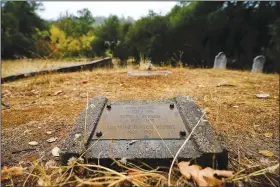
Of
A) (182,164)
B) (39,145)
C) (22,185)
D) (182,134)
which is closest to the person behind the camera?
(182,164)

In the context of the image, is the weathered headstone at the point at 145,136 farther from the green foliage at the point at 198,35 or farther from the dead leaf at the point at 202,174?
the green foliage at the point at 198,35

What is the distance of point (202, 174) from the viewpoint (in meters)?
1.56

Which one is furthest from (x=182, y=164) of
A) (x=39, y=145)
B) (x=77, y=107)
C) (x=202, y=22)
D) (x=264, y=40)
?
(x=264, y=40)

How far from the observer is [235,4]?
59.6ft

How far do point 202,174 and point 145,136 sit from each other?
605 millimetres

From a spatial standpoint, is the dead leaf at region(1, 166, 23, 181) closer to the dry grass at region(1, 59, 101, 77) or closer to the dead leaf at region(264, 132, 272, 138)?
the dead leaf at region(264, 132, 272, 138)

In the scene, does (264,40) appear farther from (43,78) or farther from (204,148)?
(204,148)

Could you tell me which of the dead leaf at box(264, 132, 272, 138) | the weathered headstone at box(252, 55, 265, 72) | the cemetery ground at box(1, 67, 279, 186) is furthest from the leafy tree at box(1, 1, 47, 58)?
the dead leaf at box(264, 132, 272, 138)

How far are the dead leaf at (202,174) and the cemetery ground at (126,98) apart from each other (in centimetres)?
7

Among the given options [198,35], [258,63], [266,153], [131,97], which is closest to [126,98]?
[131,97]

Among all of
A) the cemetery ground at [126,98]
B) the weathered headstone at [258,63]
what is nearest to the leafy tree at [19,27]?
the cemetery ground at [126,98]

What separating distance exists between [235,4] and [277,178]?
18.7 meters

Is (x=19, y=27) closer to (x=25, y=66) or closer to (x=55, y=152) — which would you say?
(x=25, y=66)

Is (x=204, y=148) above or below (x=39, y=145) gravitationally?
above
